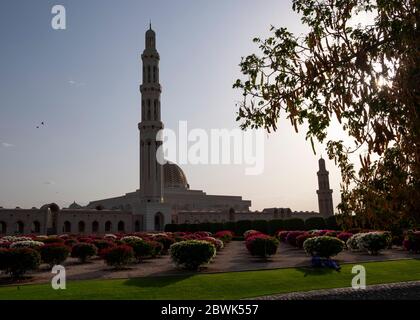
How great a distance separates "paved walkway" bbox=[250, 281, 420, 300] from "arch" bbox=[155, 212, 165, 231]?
53.5m

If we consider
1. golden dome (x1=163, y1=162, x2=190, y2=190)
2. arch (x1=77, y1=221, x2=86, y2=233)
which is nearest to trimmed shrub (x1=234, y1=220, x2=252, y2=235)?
arch (x1=77, y1=221, x2=86, y2=233)

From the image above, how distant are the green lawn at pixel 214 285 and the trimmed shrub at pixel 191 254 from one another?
1.56m

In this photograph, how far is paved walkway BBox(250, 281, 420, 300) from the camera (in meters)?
11.3

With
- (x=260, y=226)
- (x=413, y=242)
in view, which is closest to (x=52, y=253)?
(x=413, y=242)

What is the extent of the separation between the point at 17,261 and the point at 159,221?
5008 cm

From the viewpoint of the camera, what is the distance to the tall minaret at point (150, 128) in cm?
6344

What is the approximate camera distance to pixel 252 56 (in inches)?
311

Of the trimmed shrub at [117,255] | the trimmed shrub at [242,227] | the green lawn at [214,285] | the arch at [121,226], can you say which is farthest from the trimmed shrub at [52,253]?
the arch at [121,226]

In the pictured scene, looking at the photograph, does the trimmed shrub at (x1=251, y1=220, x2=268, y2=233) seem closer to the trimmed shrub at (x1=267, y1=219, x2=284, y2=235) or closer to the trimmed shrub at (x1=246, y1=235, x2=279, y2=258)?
the trimmed shrub at (x1=267, y1=219, x2=284, y2=235)

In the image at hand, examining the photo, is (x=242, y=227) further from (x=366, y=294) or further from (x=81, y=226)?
(x=366, y=294)

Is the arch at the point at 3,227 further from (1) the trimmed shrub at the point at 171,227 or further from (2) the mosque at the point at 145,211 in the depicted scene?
(1) the trimmed shrub at the point at 171,227

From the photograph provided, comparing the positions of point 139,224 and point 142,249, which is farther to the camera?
point 139,224

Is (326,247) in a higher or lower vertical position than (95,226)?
higher

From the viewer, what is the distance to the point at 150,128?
6391 cm
